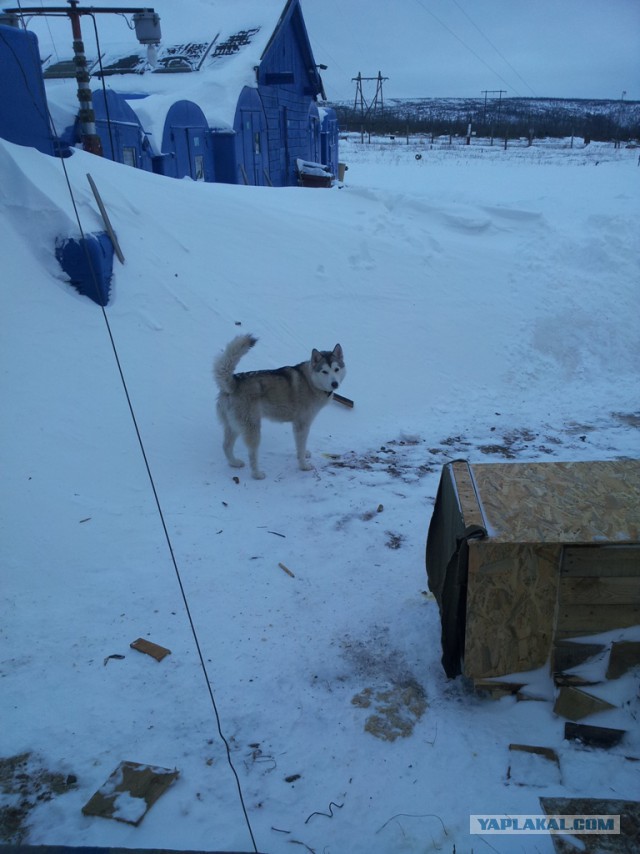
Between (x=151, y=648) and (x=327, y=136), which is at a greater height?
(x=327, y=136)

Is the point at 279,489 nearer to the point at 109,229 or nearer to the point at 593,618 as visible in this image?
the point at 593,618

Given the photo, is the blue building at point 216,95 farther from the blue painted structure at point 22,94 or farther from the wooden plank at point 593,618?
the wooden plank at point 593,618

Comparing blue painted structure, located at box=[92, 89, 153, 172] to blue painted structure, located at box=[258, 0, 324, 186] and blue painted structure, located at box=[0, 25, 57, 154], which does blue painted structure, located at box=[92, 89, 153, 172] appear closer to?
blue painted structure, located at box=[0, 25, 57, 154]

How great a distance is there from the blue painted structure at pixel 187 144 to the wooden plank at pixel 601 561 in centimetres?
1510

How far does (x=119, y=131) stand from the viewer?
1299cm

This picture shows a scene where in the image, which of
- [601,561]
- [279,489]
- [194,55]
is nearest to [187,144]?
[194,55]

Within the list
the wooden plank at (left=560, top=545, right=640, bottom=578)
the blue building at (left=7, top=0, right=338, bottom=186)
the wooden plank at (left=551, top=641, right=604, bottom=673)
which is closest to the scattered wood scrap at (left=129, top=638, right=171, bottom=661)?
the wooden plank at (left=551, top=641, right=604, bottom=673)

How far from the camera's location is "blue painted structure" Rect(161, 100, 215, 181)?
15.5m

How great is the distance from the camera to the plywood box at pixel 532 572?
3.11m

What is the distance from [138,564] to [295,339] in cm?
466

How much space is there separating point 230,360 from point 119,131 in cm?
983

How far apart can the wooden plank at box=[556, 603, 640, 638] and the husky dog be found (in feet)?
11.1

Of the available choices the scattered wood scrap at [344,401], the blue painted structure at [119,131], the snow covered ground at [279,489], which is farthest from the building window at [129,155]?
the scattered wood scrap at [344,401]

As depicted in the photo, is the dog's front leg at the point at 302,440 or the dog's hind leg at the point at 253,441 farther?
the dog's front leg at the point at 302,440
